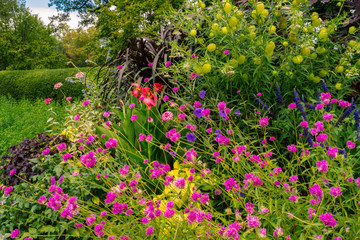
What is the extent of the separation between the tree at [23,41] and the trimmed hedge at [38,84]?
7818mm

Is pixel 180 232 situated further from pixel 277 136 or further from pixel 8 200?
pixel 8 200

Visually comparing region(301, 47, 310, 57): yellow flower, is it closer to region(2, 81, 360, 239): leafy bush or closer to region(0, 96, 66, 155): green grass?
region(2, 81, 360, 239): leafy bush

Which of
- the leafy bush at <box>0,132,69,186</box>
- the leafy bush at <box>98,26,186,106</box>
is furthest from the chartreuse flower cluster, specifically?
the leafy bush at <box>0,132,69,186</box>

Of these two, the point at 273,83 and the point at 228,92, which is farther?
the point at 228,92

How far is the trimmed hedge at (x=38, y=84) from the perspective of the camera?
33.2ft

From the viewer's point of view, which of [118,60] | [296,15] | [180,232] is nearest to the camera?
[180,232]

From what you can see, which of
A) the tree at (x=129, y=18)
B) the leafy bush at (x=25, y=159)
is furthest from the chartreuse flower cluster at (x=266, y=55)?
the tree at (x=129, y=18)

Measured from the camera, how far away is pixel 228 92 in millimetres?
2365

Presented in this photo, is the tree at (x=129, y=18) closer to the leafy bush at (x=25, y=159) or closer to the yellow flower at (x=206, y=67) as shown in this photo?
the leafy bush at (x=25, y=159)

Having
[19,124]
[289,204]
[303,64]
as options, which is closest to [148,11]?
[19,124]

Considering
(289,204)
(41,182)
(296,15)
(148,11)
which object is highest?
(148,11)

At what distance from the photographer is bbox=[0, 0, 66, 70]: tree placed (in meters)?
20.5

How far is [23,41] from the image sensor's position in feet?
72.5

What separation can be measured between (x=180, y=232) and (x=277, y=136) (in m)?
1.28
